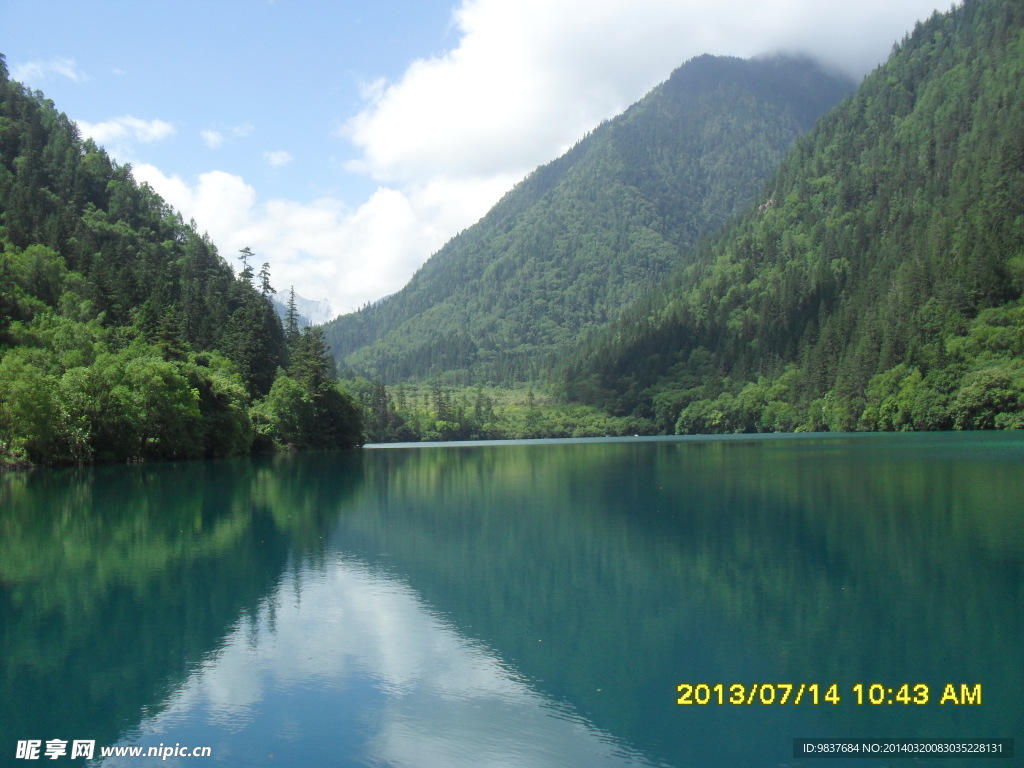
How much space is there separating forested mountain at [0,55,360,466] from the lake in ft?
141

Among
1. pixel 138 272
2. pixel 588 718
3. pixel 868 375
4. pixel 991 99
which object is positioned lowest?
pixel 588 718

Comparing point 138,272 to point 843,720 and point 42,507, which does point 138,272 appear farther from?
point 843,720

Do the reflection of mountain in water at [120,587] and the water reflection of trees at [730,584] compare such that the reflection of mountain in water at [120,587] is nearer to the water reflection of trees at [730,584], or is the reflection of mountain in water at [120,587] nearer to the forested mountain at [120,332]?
the water reflection of trees at [730,584]

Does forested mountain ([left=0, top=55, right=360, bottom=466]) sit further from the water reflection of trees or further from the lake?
the water reflection of trees

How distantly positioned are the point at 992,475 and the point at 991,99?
191 meters

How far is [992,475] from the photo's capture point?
45000mm

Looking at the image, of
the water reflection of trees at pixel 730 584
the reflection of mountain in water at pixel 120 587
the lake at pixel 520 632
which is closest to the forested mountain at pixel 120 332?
the reflection of mountain in water at pixel 120 587

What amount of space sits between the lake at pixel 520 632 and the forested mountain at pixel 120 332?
141 ft

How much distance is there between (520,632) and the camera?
726 inches

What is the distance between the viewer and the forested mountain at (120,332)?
75.4 m

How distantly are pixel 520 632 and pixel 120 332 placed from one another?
93787mm

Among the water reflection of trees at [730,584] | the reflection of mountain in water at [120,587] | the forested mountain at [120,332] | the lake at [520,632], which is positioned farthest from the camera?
the forested mountain at [120,332]

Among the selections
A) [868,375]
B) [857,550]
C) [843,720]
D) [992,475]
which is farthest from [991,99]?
[843,720]

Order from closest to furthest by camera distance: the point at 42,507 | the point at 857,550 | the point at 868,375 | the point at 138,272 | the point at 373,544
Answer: the point at 857,550 < the point at 373,544 < the point at 42,507 < the point at 138,272 < the point at 868,375
